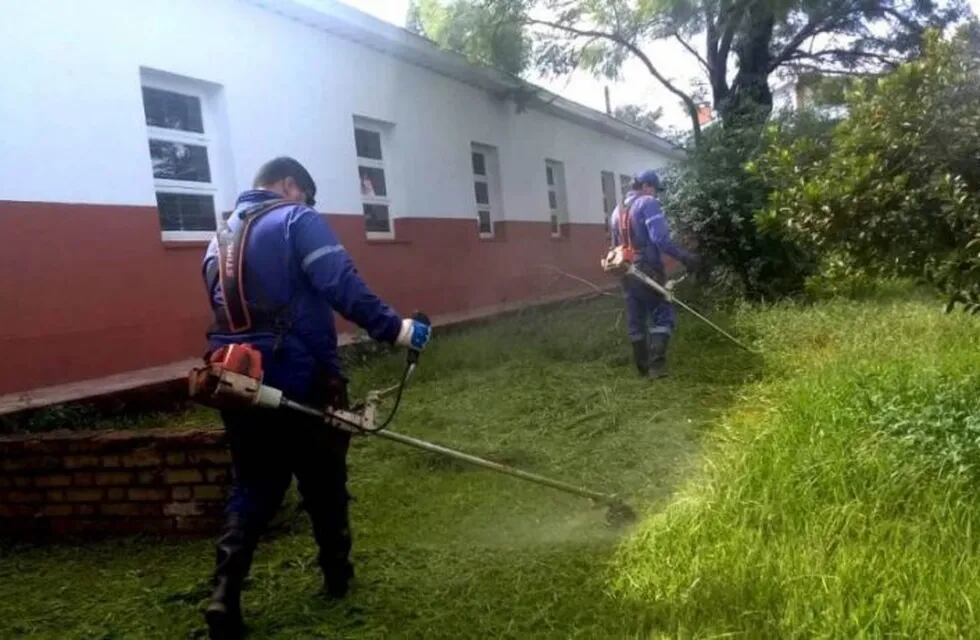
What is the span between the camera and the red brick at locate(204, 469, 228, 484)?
12.0ft

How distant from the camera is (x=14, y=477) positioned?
392cm

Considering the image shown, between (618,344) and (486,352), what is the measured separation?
134cm

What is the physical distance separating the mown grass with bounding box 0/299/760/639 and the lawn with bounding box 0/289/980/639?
0.04 feet

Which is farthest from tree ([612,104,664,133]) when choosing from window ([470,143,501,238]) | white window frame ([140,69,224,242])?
white window frame ([140,69,224,242])

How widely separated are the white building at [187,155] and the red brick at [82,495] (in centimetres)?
182

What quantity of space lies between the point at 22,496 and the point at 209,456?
100cm

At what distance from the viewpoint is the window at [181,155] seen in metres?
6.73

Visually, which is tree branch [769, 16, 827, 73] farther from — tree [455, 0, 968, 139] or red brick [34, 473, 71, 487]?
red brick [34, 473, 71, 487]

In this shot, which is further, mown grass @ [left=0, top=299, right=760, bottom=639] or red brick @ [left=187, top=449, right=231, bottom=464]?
red brick @ [left=187, top=449, right=231, bottom=464]

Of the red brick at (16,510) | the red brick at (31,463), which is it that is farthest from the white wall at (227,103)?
the red brick at (16,510)

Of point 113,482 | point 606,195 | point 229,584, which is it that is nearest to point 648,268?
point 113,482

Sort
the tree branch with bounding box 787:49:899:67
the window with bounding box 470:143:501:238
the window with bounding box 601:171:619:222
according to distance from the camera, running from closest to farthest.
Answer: the window with bounding box 470:143:501:238, the tree branch with bounding box 787:49:899:67, the window with bounding box 601:171:619:222

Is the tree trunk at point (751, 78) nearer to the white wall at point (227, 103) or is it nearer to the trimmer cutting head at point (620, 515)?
the white wall at point (227, 103)

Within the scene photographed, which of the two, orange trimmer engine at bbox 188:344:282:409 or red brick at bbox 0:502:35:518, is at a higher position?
orange trimmer engine at bbox 188:344:282:409
